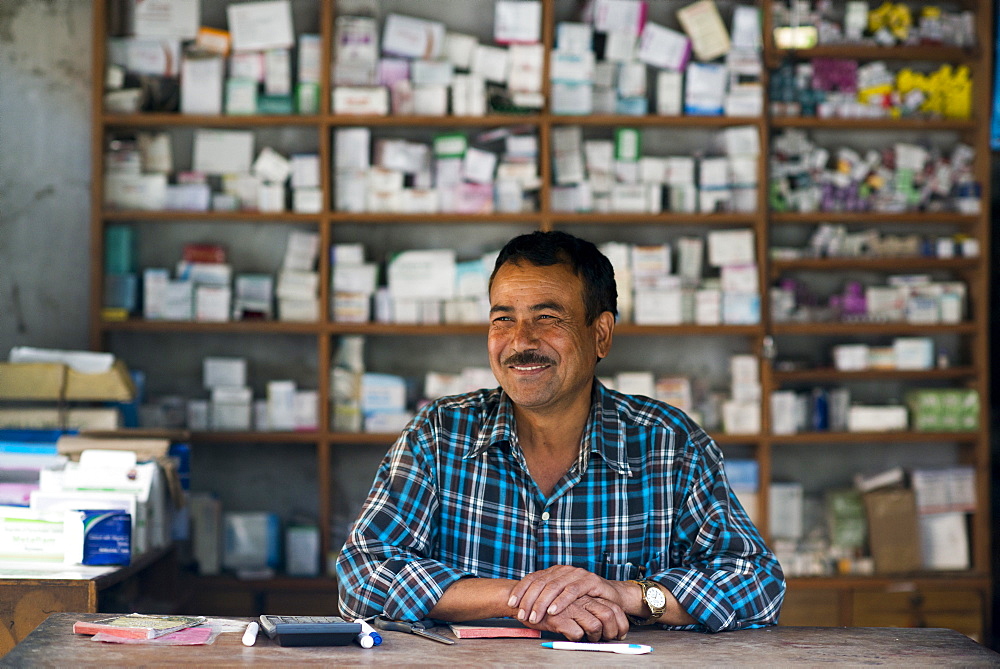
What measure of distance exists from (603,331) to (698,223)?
265cm

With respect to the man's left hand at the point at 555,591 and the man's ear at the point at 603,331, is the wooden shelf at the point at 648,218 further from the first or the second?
the man's left hand at the point at 555,591

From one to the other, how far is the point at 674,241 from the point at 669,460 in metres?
2.96

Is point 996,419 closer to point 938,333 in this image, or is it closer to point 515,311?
point 938,333

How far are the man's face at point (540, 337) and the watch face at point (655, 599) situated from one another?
1.63ft

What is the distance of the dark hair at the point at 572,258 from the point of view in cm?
235

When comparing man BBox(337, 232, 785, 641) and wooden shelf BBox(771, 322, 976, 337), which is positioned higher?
wooden shelf BBox(771, 322, 976, 337)

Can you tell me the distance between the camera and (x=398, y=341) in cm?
505

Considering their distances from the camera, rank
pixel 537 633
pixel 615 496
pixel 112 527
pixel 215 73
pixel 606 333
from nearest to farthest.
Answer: pixel 537 633
pixel 615 496
pixel 606 333
pixel 112 527
pixel 215 73

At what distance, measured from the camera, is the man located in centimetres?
200

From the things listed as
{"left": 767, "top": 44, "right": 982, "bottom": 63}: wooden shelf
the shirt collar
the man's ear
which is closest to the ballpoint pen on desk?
the shirt collar

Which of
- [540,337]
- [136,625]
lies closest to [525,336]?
[540,337]

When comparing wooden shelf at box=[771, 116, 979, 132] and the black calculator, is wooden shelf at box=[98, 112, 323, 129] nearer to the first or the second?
wooden shelf at box=[771, 116, 979, 132]

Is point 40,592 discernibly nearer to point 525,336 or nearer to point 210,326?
point 525,336

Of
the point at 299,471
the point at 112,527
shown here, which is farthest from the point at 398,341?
the point at 112,527
